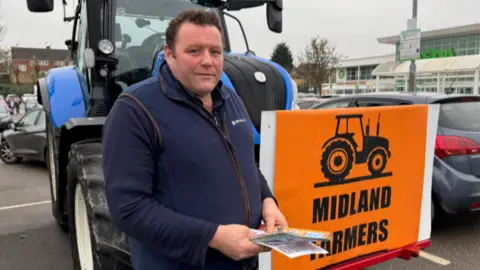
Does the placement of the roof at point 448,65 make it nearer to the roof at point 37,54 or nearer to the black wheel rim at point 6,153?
the black wheel rim at point 6,153


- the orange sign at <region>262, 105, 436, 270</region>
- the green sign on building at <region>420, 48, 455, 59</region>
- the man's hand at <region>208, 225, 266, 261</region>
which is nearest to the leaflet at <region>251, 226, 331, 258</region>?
the man's hand at <region>208, 225, 266, 261</region>

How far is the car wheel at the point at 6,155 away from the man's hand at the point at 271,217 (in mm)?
10243

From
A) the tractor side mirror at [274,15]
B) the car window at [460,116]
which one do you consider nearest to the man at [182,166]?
the tractor side mirror at [274,15]

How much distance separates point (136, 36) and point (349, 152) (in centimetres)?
204

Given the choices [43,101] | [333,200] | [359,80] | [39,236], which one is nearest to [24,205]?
[39,236]

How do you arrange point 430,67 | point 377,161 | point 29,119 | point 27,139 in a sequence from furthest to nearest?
point 430,67 → point 29,119 → point 27,139 → point 377,161

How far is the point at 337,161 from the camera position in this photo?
2664 millimetres

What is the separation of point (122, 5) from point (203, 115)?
7.28 ft

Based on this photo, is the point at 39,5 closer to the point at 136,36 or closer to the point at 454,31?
the point at 136,36

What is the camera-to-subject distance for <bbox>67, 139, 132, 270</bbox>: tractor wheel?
2309 mm

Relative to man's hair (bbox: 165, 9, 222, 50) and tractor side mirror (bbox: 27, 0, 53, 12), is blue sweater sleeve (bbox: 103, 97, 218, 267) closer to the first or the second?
man's hair (bbox: 165, 9, 222, 50)

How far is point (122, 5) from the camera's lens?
3.45 meters

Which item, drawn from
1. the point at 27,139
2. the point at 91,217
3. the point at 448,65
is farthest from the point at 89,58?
the point at 448,65

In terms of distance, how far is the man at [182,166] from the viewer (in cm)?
151
